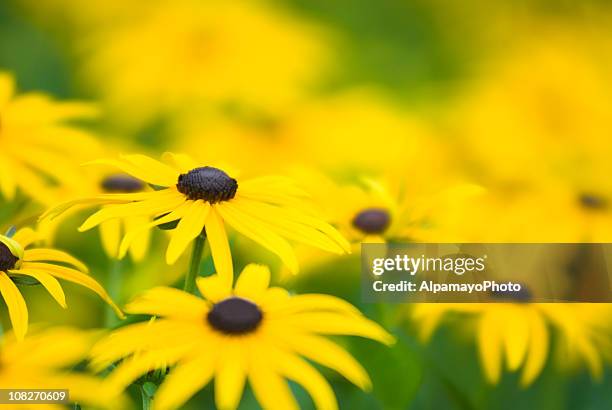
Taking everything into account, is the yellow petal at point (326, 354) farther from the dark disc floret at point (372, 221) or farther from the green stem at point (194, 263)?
the dark disc floret at point (372, 221)

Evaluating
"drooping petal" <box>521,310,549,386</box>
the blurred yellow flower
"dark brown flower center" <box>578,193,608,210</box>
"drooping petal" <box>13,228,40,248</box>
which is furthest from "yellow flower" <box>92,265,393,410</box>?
the blurred yellow flower

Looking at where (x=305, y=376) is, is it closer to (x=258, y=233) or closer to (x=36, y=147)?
(x=258, y=233)

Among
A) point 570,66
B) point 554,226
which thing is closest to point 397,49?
point 570,66

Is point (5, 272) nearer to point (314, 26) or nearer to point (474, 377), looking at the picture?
point (474, 377)

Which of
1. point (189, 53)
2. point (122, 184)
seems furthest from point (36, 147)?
point (189, 53)

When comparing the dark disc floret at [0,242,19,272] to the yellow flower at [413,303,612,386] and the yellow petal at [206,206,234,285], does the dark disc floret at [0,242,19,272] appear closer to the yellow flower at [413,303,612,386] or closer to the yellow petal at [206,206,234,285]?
the yellow petal at [206,206,234,285]

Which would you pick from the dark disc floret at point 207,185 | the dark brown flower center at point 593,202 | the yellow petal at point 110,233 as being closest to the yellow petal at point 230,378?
the dark disc floret at point 207,185

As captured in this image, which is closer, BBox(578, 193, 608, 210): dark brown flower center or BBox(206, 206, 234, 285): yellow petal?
BBox(206, 206, 234, 285): yellow petal

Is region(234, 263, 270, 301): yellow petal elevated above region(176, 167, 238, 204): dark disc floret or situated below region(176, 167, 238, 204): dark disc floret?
below
